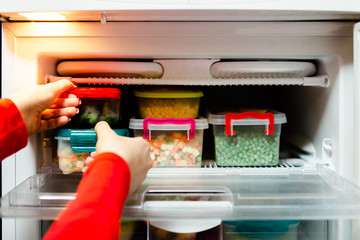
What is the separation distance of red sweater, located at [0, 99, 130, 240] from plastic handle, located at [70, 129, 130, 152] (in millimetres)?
266

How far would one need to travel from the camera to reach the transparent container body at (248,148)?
95cm

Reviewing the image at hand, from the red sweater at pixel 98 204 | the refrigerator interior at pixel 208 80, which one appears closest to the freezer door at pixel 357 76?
the refrigerator interior at pixel 208 80

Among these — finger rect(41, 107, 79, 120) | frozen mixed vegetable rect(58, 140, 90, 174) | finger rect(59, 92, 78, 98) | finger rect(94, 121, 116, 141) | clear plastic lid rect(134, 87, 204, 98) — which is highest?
clear plastic lid rect(134, 87, 204, 98)

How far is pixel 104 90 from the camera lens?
2.90 ft

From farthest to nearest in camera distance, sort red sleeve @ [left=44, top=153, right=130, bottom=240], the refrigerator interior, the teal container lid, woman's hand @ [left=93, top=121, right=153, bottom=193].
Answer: the teal container lid, the refrigerator interior, woman's hand @ [left=93, top=121, right=153, bottom=193], red sleeve @ [left=44, top=153, right=130, bottom=240]

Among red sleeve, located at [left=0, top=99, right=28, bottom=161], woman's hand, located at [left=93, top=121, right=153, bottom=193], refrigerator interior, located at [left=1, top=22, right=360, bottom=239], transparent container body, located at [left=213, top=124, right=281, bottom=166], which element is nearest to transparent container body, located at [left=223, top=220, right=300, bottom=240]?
refrigerator interior, located at [left=1, top=22, right=360, bottom=239]

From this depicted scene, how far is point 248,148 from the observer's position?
95 cm

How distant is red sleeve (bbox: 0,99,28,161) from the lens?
2.38 ft

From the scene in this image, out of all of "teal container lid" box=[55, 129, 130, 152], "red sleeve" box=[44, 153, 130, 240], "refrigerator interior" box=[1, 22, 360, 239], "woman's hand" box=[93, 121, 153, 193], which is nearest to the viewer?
"red sleeve" box=[44, 153, 130, 240]

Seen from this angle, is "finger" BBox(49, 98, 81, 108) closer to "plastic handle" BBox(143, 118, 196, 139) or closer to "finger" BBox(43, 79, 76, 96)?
"finger" BBox(43, 79, 76, 96)

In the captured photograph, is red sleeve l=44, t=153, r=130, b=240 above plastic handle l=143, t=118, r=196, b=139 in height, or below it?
below

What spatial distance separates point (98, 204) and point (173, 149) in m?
0.44

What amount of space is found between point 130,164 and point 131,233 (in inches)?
11.4

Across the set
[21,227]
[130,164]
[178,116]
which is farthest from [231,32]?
[21,227]
